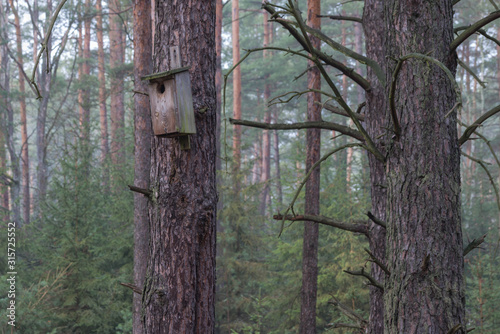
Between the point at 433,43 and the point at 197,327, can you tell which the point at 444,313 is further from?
the point at 197,327

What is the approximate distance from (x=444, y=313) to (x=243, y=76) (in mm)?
23238

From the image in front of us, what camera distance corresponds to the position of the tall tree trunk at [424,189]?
2188 millimetres

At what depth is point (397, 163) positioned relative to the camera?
7.91 ft

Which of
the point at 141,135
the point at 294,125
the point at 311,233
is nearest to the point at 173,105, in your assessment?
the point at 294,125

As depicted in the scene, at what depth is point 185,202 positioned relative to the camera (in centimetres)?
332

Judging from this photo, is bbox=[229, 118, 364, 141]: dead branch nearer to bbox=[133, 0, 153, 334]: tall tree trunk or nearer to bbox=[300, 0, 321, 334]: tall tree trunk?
bbox=[300, 0, 321, 334]: tall tree trunk

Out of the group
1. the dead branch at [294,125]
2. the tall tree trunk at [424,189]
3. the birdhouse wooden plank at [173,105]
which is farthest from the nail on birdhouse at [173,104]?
the tall tree trunk at [424,189]

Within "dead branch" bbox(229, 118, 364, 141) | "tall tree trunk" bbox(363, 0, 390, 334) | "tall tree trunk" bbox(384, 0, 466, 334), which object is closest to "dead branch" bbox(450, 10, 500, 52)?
"tall tree trunk" bbox(384, 0, 466, 334)

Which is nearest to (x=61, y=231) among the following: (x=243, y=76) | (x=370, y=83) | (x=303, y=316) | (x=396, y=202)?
(x=303, y=316)

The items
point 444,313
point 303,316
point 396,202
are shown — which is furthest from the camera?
point 303,316

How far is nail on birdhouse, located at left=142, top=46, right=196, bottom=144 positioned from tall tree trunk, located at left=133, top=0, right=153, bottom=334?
14.9 feet

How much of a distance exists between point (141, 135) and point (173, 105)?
15.9 ft

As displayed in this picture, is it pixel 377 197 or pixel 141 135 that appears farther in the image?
pixel 141 135

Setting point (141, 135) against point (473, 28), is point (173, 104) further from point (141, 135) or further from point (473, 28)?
point (141, 135)
